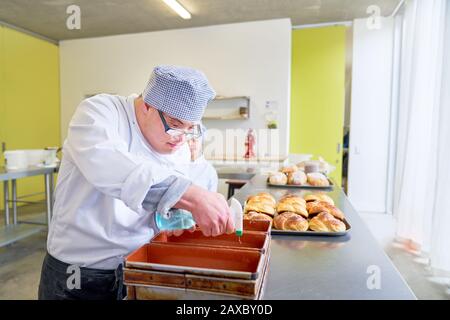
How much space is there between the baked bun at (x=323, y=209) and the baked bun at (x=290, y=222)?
15cm

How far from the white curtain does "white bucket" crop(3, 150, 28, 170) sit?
430cm

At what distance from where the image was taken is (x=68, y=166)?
105cm

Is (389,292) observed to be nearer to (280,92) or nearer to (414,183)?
(414,183)

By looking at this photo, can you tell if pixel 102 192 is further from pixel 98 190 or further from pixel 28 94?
pixel 28 94

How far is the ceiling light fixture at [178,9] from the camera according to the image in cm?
440

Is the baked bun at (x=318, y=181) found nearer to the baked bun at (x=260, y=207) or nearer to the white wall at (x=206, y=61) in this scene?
the baked bun at (x=260, y=207)

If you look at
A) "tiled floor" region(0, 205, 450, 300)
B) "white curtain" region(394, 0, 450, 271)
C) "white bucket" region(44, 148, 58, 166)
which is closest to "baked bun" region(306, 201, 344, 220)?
"tiled floor" region(0, 205, 450, 300)

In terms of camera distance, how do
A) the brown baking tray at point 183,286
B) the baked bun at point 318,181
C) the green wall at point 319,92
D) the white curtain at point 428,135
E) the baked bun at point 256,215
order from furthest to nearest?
the green wall at point 319,92
the white curtain at point 428,135
the baked bun at point 318,181
the baked bun at point 256,215
the brown baking tray at point 183,286

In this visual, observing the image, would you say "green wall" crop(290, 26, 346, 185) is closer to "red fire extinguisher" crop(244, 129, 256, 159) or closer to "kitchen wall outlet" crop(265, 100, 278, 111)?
"kitchen wall outlet" crop(265, 100, 278, 111)

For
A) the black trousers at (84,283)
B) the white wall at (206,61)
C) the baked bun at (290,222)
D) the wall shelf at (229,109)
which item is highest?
the white wall at (206,61)

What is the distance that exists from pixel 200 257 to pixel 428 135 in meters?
3.57

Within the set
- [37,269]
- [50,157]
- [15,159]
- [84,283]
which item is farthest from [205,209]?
[50,157]

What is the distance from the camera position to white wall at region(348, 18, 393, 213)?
5.07 m

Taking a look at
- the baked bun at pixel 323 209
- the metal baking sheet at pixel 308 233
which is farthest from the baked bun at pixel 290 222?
the baked bun at pixel 323 209
